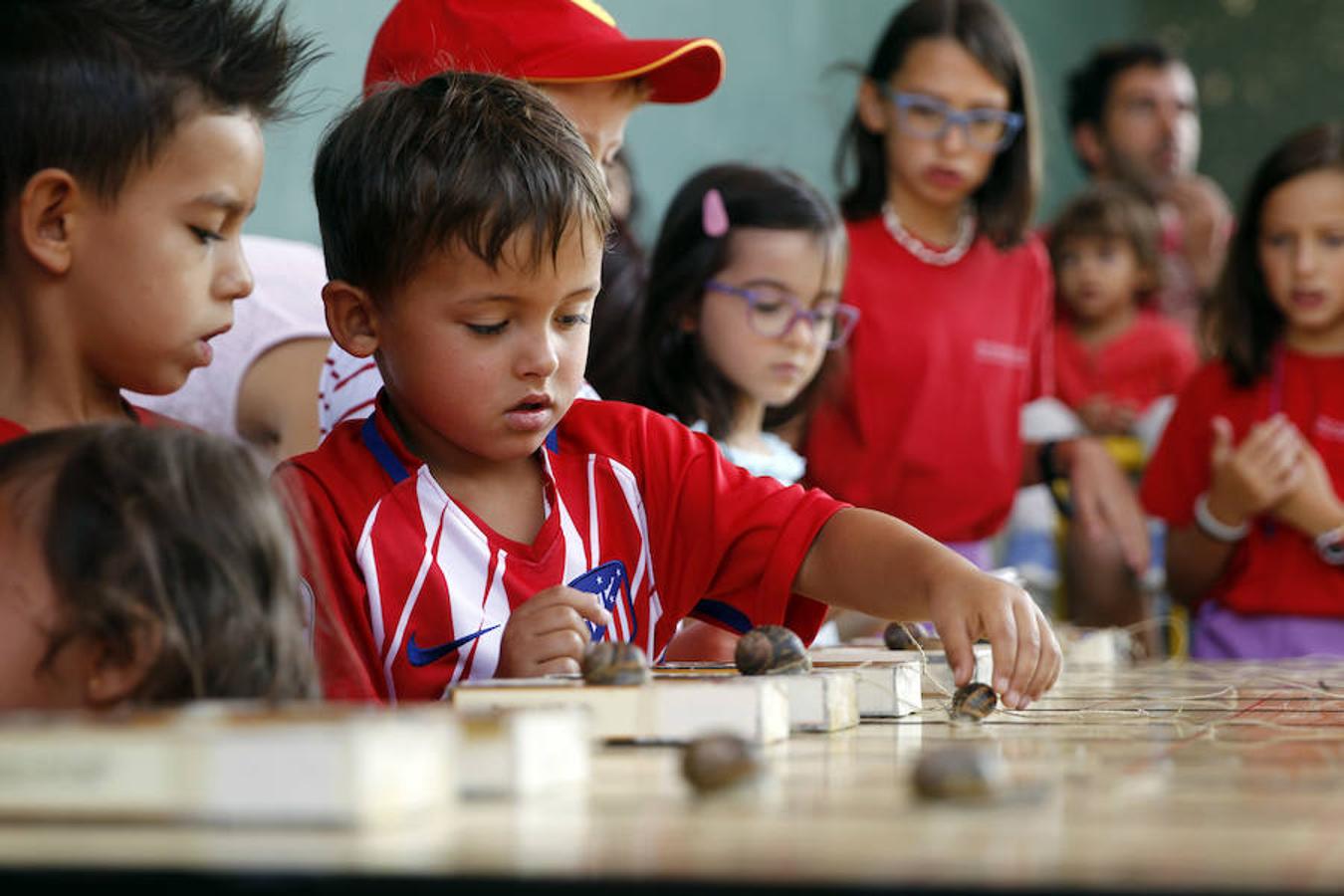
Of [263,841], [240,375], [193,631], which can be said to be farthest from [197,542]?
[240,375]

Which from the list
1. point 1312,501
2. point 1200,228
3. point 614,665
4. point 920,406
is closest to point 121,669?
point 614,665

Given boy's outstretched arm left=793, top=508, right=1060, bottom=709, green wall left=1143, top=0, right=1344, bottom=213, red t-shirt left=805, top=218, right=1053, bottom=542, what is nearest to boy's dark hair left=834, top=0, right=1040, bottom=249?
red t-shirt left=805, top=218, right=1053, bottom=542

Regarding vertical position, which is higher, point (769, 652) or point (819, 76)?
point (819, 76)

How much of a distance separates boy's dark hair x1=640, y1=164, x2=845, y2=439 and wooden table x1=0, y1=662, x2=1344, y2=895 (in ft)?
5.29

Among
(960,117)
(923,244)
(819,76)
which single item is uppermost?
(819,76)

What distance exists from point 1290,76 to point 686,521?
6.41 m

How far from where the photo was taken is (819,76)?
484cm

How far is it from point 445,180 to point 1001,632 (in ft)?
1.92

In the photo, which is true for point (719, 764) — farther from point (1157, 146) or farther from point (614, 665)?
point (1157, 146)

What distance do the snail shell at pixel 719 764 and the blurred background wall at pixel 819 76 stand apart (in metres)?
1.37

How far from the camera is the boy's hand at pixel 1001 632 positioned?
4.51ft

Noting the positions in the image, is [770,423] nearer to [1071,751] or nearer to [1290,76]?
[1071,751]

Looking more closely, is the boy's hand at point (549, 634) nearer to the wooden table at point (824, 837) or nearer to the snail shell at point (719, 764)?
the wooden table at point (824, 837)

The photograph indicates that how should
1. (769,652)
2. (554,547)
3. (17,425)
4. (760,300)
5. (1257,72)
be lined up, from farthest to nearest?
(1257,72)
(760,300)
(554,547)
(17,425)
(769,652)
